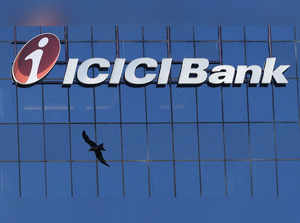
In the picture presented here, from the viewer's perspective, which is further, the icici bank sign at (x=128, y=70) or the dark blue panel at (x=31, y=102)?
the dark blue panel at (x=31, y=102)

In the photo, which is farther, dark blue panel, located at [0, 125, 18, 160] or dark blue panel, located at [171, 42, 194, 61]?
dark blue panel, located at [171, 42, 194, 61]

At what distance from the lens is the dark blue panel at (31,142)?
2162 inches

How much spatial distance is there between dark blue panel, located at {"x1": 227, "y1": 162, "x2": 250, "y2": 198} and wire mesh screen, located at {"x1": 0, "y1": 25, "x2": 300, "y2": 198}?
4 cm

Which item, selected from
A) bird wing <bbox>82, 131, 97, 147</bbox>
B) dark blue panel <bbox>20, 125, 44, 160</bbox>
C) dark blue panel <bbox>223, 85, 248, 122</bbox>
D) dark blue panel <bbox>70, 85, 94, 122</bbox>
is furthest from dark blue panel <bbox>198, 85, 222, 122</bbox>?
dark blue panel <bbox>20, 125, 44, 160</bbox>

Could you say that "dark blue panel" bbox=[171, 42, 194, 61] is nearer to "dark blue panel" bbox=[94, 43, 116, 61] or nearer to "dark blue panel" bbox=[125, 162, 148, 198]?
"dark blue panel" bbox=[94, 43, 116, 61]

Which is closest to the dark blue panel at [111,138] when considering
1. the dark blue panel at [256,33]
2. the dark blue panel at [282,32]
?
the dark blue panel at [256,33]

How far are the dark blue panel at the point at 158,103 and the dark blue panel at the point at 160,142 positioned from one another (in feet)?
1.26

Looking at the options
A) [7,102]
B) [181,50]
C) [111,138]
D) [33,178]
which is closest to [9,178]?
[33,178]

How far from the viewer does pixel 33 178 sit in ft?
179

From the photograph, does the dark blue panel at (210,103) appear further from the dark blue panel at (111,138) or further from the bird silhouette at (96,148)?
the bird silhouette at (96,148)

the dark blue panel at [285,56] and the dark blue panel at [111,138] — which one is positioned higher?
the dark blue panel at [285,56]

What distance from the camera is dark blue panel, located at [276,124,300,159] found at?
56500 mm

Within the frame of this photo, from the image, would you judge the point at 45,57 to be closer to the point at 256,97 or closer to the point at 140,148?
the point at 140,148

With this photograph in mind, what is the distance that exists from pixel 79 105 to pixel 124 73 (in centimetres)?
283
